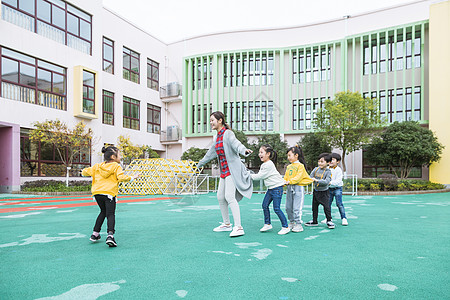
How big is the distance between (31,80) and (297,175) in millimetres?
16104

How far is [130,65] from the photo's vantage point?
24.7 metres

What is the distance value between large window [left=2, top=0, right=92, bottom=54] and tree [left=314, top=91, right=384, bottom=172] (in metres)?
14.3

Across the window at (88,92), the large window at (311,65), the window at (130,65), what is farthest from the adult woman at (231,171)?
the window at (130,65)

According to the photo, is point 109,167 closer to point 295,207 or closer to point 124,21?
point 295,207

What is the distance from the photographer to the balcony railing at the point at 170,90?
1071 inches

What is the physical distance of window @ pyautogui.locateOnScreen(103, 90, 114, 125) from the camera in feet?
73.3

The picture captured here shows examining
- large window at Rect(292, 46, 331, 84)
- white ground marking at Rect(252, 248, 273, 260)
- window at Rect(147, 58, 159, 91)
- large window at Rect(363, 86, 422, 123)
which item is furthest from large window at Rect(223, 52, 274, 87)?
white ground marking at Rect(252, 248, 273, 260)

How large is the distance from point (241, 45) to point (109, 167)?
23194 mm

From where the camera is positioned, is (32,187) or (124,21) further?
(124,21)

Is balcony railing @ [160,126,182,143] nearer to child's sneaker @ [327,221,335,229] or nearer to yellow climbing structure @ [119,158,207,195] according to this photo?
yellow climbing structure @ [119,158,207,195]

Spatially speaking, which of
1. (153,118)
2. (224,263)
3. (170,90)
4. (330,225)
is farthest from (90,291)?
(170,90)

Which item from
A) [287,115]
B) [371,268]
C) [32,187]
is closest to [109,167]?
[371,268]

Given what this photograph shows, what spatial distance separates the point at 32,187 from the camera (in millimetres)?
15586

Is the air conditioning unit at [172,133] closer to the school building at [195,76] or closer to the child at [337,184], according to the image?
the school building at [195,76]
